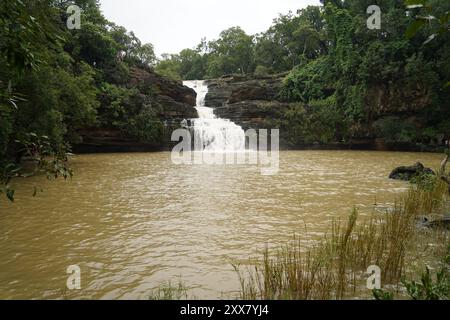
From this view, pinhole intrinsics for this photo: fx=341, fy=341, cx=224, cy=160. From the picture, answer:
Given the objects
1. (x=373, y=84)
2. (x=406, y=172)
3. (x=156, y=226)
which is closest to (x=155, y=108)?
(x=373, y=84)

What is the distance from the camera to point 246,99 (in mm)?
29188

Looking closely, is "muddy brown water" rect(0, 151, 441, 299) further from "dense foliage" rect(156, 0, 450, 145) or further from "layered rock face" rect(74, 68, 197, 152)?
"dense foliage" rect(156, 0, 450, 145)

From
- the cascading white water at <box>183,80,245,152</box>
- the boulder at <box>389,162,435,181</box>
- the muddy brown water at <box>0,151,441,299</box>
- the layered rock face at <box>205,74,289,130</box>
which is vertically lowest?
the muddy brown water at <box>0,151,441,299</box>

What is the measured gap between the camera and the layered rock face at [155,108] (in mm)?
21281

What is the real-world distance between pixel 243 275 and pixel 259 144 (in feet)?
70.2

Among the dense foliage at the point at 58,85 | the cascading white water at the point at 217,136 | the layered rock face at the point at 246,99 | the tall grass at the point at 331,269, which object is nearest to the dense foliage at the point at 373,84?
the layered rock face at the point at 246,99

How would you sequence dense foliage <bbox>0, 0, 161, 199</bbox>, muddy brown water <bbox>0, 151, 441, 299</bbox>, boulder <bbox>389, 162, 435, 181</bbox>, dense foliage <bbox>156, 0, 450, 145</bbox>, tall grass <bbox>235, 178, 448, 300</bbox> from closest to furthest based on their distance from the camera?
1. dense foliage <bbox>0, 0, 161, 199</bbox>
2. tall grass <bbox>235, 178, 448, 300</bbox>
3. muddy brown water <bbox>0, 151, 441, 299</bbox>
4. boulder <bbox>389, 162, 435, 181</bbox>
5. dense foliage <bbox>156, 0, 450, 145</bbox>

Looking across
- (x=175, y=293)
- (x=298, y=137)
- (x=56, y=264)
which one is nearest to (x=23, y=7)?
(x=175, y=293)

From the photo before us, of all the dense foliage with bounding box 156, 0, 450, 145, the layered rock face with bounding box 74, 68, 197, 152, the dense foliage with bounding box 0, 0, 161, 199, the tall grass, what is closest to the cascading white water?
the layered rock face with bounding box 74, 68, 197, 152

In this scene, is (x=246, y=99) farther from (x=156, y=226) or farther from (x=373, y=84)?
(x=156, y=226)

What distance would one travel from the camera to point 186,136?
24078 millimetres

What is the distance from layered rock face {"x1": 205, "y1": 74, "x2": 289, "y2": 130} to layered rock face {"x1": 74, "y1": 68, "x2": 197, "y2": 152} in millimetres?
2547

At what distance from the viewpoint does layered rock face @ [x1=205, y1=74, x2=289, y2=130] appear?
87.8 feet
